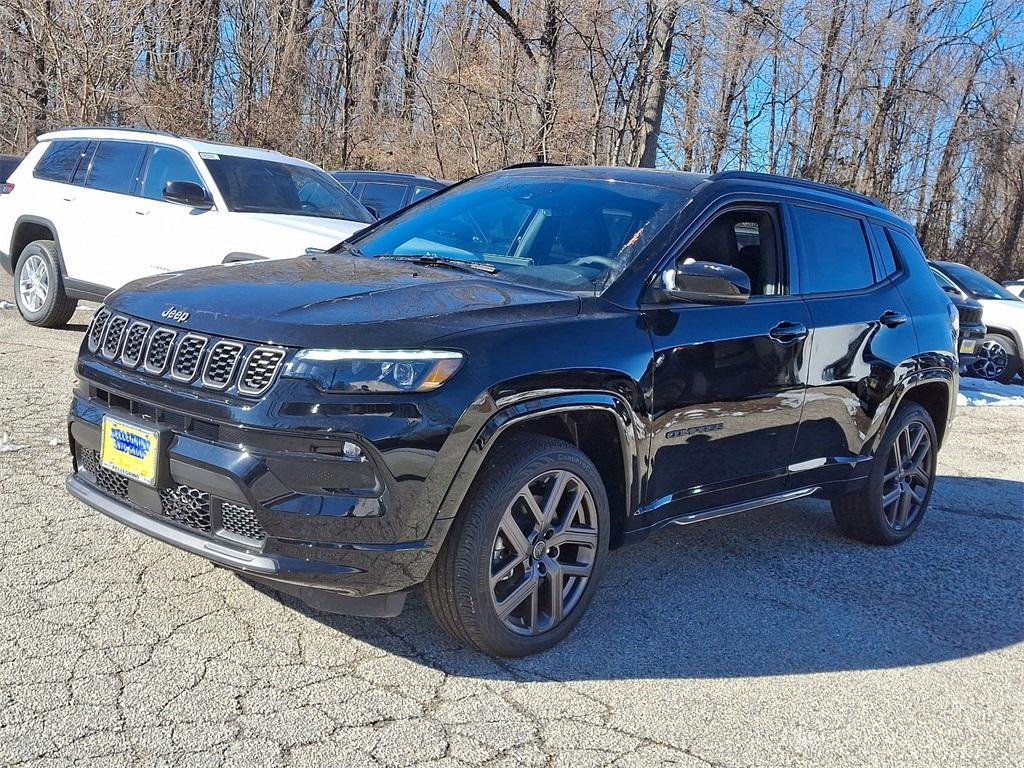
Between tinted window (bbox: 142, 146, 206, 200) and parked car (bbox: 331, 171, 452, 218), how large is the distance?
15.0ft

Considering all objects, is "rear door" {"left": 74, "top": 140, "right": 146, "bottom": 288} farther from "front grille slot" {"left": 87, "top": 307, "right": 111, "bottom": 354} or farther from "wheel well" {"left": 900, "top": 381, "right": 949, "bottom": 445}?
"wheel well" {"left": 900, "top": 381, "right": 949, "bottom": 445}

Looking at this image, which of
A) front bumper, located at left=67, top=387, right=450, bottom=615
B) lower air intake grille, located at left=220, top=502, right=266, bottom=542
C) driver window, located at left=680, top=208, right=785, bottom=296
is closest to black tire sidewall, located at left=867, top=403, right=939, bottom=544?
driver window, located at left=680, top=208, right=785, bottom=296

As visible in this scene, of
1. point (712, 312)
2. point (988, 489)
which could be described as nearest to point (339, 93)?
point (988, 489)

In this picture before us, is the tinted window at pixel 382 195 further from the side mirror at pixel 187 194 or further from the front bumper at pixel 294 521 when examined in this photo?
the front bumper at pixel 294 521

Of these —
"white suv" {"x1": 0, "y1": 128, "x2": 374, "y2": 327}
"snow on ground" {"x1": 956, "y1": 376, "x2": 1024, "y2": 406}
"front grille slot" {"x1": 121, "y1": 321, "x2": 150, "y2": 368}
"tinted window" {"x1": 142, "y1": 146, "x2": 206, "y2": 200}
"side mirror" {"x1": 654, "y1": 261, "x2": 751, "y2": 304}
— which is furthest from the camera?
"snow on ground" {"x1": 956, "y1": 376, "x2": 1024, "y2": 406}

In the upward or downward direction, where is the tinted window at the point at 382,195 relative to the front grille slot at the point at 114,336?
upward

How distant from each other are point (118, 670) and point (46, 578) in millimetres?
823

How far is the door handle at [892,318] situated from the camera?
5293 millimetres

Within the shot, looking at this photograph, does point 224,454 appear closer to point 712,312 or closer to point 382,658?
point 382,658

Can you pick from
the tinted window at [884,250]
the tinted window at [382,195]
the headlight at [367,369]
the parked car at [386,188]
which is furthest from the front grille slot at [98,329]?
the tinted window at [382,195]

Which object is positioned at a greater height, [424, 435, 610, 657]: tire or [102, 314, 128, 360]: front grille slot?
[102, 314, 128, 360]: front grille slot

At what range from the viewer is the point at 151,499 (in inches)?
136

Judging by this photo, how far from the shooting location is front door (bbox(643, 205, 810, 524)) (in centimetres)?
406

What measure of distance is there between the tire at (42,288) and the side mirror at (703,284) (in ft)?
22.9
